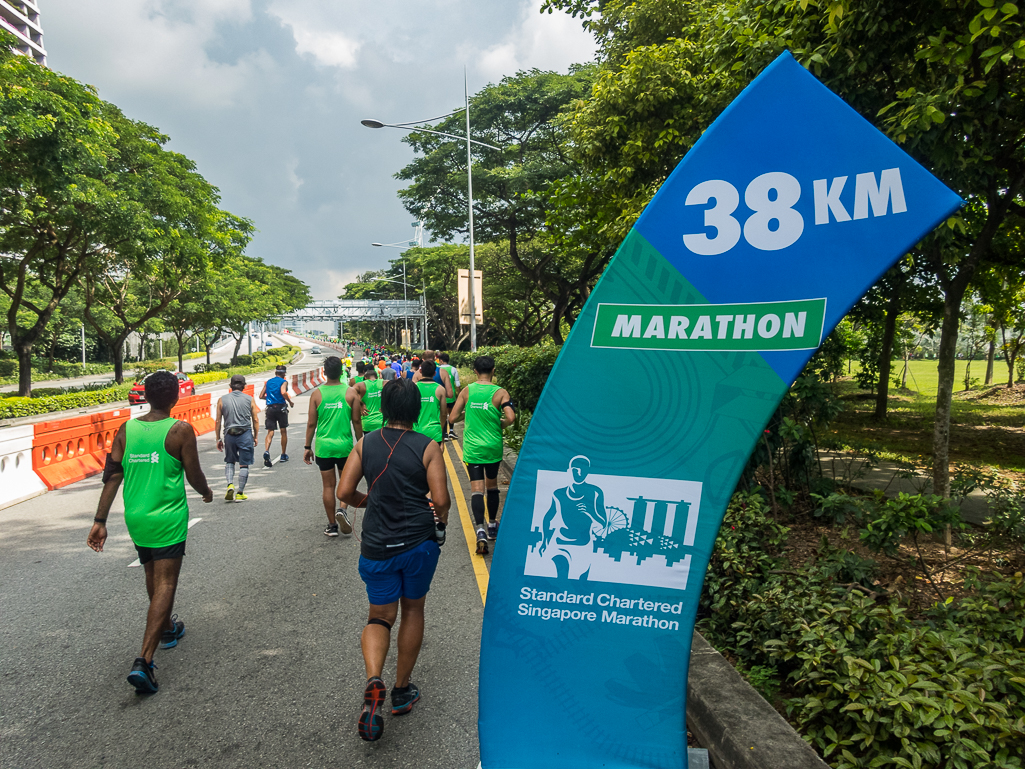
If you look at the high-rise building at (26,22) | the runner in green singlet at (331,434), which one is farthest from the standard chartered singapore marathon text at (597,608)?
the high-rise building at (26,22)

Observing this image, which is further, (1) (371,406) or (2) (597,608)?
(1) (371,406)

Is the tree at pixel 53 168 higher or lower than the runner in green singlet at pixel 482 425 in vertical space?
higher

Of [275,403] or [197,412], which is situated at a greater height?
[275,403]

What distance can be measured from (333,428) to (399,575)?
A: 349 centimetres

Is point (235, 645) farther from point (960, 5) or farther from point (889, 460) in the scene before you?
point (889, 460)

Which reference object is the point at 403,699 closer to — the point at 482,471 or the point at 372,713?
the point at 372,713

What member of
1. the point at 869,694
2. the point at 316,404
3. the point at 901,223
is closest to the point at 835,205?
the point at 901,223

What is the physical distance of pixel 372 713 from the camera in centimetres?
297

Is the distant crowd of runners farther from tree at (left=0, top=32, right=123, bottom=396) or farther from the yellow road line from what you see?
tree at (left=0, top=32, right=123, bottom=396)

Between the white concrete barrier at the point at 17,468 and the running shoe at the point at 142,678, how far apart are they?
249 inches

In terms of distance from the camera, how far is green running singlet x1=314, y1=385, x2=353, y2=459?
21.3ft

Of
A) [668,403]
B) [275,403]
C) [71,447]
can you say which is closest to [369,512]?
[668,403]

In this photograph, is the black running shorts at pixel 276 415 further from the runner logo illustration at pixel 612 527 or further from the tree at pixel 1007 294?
the tree at pixel 1007 294

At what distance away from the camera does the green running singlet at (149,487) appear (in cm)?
374
